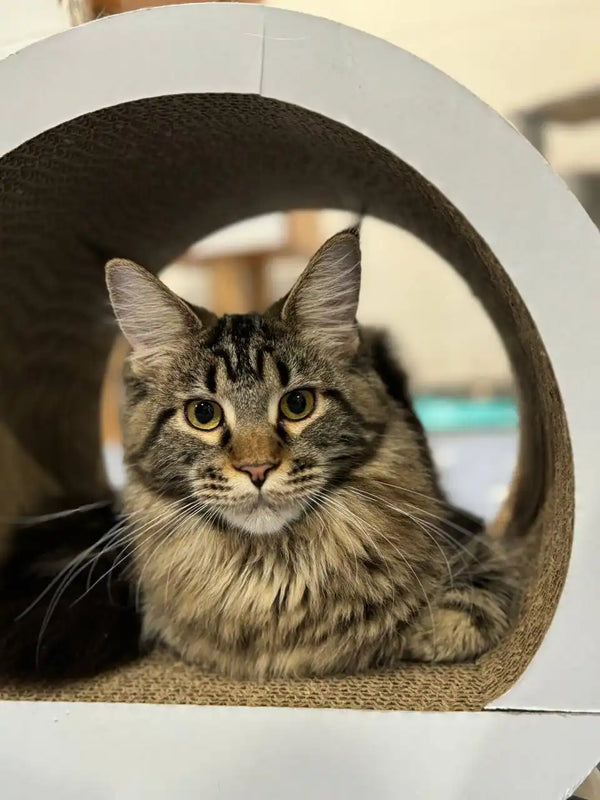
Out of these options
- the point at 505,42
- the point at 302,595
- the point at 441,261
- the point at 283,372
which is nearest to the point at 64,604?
the point at 302,595

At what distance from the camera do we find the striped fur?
895 mm

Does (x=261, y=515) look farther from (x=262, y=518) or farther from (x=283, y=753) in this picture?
(x=283, y=753)

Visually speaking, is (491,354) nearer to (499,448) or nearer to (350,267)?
(499,448)

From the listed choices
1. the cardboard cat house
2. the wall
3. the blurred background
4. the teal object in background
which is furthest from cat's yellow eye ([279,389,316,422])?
the teal object in background

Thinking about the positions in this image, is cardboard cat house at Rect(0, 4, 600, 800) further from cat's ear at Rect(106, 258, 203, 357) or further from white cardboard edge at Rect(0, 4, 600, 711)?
cat's ear at Rect(106, 258, 203, 357)

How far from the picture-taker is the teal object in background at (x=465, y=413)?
239cm

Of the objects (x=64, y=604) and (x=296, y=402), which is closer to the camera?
(x=296, y=402)

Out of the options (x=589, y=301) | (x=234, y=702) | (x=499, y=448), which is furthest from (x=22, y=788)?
(x=499, y=448)

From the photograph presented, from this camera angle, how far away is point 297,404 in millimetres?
915

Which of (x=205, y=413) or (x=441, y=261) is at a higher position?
(x=441, y=261)

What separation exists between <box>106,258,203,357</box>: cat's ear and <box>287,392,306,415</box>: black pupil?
0.15 m

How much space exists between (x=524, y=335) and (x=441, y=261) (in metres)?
1.17

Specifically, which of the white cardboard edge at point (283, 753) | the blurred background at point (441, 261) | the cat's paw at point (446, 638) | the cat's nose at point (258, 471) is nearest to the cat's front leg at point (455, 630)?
the cat's paw at point (446, 638)

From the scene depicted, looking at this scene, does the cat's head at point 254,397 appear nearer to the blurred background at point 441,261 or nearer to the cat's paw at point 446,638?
the cat's paw at point 446,638
